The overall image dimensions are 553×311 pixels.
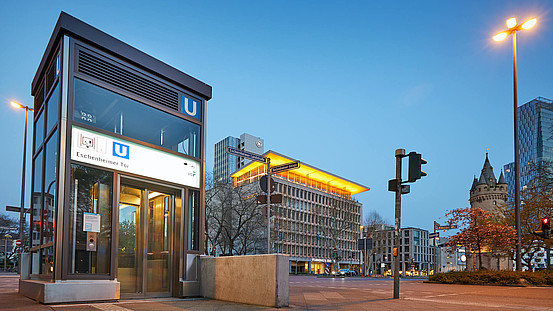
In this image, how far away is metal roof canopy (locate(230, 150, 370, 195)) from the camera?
94375mm

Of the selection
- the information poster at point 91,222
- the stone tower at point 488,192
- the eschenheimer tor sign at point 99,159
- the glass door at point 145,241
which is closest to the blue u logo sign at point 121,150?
the eschenheimer tor sign at point 99,159

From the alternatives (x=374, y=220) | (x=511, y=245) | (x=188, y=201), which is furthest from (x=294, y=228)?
(x=188, y=201)

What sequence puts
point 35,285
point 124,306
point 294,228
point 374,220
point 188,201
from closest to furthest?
point 124,306 < point 35,285 < point 188,201 < point 374,220 < point 294,228

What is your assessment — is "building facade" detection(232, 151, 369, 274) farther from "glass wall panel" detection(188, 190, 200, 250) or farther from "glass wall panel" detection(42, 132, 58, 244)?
"glass wall panel" detection(42, 132, 58, 244)

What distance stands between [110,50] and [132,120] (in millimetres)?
1857

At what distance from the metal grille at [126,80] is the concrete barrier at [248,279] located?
4.71 metres

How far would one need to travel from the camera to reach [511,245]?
3347cm

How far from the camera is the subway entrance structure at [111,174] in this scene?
10.0 m

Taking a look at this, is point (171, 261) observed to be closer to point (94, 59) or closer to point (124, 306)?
point (124, 306)

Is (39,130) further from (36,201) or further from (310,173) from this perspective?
(310,173)

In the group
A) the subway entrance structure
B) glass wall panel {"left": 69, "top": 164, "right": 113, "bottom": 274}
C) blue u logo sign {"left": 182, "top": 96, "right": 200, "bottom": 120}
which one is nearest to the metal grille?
the subway entrance structure

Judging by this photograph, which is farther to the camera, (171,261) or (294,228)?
(294,228)

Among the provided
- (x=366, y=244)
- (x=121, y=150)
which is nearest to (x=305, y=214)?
(x=366, y=244)

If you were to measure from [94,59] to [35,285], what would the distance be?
218 inches
